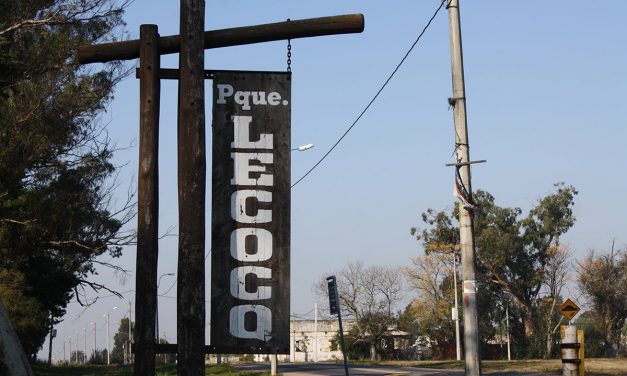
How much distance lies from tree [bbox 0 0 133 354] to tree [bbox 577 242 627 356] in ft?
167

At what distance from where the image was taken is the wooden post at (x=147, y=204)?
798cm

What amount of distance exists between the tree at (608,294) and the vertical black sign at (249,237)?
67.1 meters

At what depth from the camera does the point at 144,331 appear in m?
7.98

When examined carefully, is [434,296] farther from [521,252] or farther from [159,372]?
[159,372]

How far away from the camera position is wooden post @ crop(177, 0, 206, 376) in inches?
297

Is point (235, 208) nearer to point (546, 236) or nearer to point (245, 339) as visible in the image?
point (245, 339)

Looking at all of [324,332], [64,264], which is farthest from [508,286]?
[64,264]

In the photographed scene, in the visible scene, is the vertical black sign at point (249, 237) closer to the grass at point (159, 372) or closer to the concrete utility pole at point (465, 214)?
the concrete utility pole at point (465, 214)

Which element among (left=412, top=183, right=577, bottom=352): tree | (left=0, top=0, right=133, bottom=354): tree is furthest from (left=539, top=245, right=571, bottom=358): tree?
(left=0, top=0, right=133, bottom=354): tree

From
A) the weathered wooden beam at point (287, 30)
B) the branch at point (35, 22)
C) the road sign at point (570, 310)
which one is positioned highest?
the branch at point (35, 22)

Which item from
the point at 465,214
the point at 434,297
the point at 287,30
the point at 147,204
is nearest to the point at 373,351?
the point at 434,297

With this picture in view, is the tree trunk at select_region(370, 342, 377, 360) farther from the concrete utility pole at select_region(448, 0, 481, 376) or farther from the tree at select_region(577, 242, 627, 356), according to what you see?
the concrete utility pole at select_region(448, 0, 481, 376)

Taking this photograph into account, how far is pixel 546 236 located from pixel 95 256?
52.7 metres

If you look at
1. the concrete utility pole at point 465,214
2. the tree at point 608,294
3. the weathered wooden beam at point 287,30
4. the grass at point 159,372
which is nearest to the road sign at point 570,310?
the concrete utility pole at point 465,214
